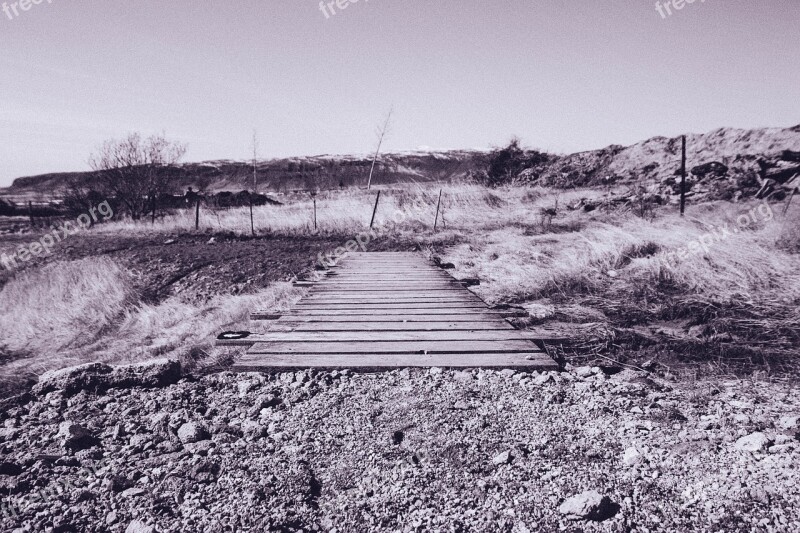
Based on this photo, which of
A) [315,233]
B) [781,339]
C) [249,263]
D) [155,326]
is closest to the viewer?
[781,339]

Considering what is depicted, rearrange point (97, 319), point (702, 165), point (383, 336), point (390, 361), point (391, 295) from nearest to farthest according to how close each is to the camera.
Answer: point (390, 361) < point (383, 336) < point (391, 295) < point (97, 319) < point (702, 165)

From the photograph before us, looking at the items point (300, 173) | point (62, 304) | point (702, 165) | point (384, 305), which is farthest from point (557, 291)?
point (300, 173)

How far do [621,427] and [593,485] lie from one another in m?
0.46

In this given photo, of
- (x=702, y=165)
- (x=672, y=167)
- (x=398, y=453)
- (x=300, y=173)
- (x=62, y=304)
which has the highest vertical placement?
(x=300, y=173)

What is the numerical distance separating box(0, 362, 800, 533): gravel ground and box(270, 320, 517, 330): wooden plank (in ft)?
2.63

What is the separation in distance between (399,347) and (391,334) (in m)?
0.30

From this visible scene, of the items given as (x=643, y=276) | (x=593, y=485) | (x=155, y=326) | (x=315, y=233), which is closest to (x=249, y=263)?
(x=155, y=326)

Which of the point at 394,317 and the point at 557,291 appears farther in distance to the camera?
the point at 557,291

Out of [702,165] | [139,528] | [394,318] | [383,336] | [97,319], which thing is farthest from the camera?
[702,165]

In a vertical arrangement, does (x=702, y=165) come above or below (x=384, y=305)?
above

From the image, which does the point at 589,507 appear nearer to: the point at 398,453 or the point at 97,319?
the point at 398,453

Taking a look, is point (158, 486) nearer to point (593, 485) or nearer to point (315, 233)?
point (593, 485)

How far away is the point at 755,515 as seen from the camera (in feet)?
4.78

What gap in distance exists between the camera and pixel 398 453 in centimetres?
193
